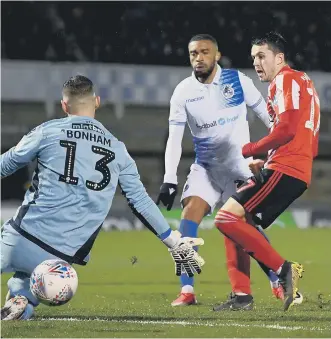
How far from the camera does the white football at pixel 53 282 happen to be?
19.4ft

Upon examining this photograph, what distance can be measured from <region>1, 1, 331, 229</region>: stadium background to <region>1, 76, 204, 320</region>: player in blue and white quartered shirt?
14.7 meters

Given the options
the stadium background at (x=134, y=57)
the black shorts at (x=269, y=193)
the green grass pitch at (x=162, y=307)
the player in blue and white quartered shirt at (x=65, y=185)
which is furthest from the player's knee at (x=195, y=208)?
the stadium background at (x=134, y=57)

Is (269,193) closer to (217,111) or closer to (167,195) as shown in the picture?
(167,195)

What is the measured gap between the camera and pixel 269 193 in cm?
701

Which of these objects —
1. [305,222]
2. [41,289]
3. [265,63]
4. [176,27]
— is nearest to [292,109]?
[265,63]

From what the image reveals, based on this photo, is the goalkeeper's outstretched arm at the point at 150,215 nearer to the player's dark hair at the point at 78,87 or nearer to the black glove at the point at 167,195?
the player's dark hair at the point at 78,87

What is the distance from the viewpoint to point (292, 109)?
6.89 m

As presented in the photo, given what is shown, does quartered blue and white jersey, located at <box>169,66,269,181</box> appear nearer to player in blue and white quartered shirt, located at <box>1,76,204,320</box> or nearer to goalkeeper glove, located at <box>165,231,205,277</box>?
goalkeeper glove, located at <box>165,231,205,277</box>

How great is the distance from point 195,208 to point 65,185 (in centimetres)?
234

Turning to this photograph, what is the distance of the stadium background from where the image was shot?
863 inches

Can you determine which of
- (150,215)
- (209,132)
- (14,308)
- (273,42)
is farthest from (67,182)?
(209,132)

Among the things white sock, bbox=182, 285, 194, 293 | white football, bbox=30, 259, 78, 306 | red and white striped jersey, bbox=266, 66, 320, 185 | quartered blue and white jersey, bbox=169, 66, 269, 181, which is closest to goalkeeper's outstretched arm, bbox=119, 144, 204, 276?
white football, bbox=30, 259, 78, 306

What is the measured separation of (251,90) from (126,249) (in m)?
6.95

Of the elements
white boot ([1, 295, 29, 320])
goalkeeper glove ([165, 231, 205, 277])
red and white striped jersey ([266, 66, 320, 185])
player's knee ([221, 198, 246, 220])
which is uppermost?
red and white striped jersey ([266, 66, 320, 185])
